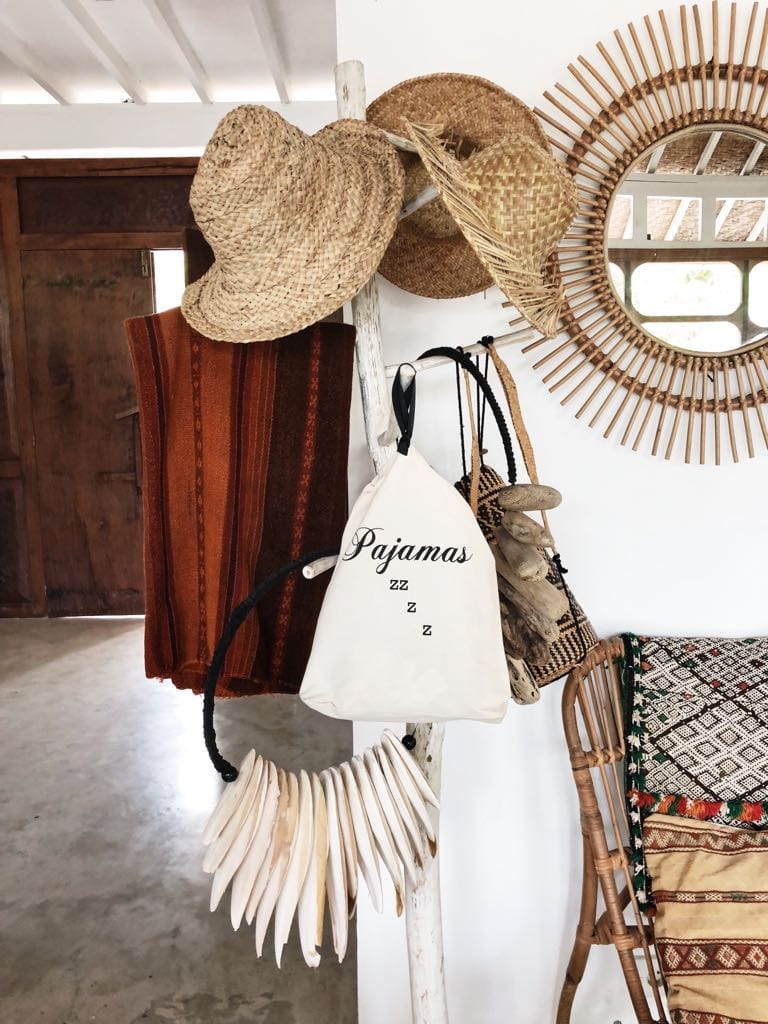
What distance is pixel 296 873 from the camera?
3.07 feet

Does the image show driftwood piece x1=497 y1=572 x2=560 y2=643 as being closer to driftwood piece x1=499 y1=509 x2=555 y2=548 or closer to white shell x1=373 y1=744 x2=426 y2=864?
driftwood piece x1=499 y1=509 x2=555 y2=548

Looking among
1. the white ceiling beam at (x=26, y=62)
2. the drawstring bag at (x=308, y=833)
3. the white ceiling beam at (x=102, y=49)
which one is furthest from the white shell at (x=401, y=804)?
the white ceiling beam at (x=26, y=62)

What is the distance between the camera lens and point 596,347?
4.67ft

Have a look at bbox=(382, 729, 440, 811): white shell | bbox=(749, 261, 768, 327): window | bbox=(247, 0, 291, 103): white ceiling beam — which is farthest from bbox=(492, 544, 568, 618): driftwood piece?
bbox=(247, 0, 291, 103): white ceiling beam

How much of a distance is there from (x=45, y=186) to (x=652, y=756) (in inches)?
183

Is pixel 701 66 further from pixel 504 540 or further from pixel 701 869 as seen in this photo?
pixel 701 869

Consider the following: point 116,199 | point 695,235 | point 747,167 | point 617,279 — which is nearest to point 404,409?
point 617,279

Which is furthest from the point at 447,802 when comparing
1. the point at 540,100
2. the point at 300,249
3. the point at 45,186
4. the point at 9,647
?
the point at 45,186

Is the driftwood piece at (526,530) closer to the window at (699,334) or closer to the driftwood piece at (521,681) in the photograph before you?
the driftwood piece at (521,681)

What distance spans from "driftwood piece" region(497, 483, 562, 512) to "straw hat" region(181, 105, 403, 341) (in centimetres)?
32

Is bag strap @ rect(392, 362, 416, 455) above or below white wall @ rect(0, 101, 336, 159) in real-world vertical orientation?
below

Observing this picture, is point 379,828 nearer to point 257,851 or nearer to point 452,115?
point 257,851

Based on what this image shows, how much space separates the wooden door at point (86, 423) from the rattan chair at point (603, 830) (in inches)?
150

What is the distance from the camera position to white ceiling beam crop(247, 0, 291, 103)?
3326 mm
